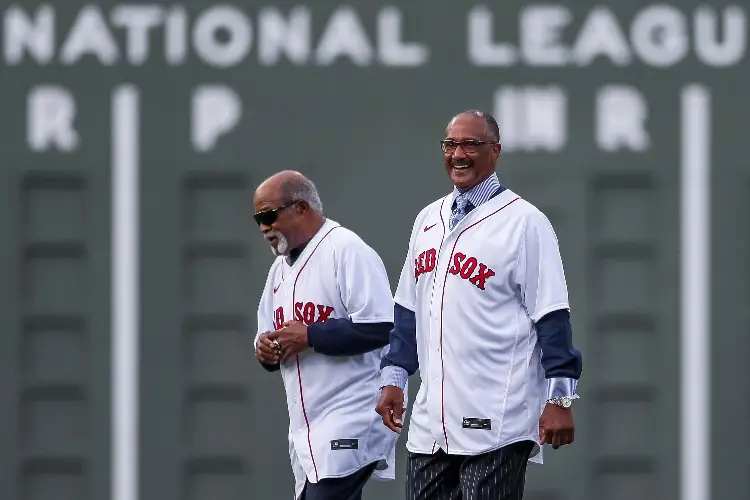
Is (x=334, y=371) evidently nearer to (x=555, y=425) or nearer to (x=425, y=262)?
(x=425, y=262)

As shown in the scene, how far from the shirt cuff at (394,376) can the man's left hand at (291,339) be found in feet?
0.98

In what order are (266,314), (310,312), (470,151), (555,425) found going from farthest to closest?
(266,314)
(310,312)
(470,151)
(555,425)

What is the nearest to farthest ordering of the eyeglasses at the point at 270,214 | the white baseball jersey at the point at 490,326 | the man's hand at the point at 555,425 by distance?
the man's hand at the point at 555,425 → the white baseball jersey at the point at 490,326 → the eyeglasses at the point at 270,214

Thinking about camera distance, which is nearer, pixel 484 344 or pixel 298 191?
pixel 484 344

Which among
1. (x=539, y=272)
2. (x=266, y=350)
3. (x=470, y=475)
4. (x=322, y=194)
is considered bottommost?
(x=470, y=475)

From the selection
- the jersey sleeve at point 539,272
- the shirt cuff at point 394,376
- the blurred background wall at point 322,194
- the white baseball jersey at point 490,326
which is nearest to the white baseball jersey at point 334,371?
the shirt cuff at point 394,376

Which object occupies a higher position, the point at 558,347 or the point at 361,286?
the point at 361,286

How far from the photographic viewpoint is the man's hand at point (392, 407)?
14.0 ft

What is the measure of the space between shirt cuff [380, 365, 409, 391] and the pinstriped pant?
194 mm

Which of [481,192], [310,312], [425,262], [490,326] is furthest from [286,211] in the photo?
[490,326]

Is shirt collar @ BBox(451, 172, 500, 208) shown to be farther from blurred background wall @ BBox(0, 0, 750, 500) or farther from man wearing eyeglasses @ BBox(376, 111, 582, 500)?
blurred background wall @ BBox(0, 0, 750, 500)

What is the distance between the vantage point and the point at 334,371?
4.64 meters

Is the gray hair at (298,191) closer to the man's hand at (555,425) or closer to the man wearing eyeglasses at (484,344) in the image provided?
the man wearing eyeglasses at (484,344)

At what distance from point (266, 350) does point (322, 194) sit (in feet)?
5.27
